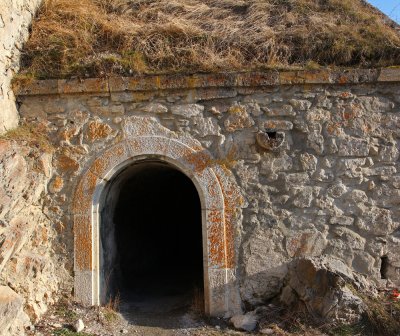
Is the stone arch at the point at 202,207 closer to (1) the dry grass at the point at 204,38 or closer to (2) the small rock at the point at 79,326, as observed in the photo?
(2) the small rock at the point at 79,326

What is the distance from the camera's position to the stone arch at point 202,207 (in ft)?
17.5

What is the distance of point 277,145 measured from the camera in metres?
5.38

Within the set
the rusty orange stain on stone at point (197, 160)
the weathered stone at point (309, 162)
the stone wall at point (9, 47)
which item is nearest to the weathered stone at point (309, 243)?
the weathered stone at point (309, 162)

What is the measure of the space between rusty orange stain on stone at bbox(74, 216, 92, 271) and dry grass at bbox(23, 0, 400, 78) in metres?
1.79

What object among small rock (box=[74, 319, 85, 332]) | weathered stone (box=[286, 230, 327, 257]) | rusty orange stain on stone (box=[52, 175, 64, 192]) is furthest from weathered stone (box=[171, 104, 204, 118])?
small rock (box=[74, 319, 85, 332])

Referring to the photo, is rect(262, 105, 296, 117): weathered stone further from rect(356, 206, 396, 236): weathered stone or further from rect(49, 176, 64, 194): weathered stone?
rect(49, 176, 64, 194): weathered stone

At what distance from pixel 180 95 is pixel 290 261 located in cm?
232

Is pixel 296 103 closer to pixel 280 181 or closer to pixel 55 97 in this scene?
pixel 280 181

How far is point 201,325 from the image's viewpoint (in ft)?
17.2

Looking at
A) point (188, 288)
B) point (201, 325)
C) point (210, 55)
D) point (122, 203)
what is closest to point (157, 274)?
point (188, 288)

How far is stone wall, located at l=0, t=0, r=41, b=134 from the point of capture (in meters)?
5.37

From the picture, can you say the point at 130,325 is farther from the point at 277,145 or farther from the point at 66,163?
the point at 277,145

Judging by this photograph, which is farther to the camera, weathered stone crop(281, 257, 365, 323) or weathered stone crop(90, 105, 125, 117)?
weathered stone crop(90, 105, 125, 117)

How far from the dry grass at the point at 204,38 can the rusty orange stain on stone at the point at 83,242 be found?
5.86ft
